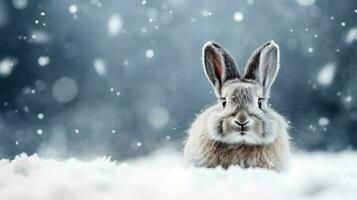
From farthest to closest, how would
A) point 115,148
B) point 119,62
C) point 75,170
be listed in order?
point 119,62 < point 115,148 < point 75,170

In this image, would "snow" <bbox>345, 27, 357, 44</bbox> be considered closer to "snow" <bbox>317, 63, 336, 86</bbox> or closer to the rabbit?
"snow" <bbox>317, 63, 336, 86</bbox>

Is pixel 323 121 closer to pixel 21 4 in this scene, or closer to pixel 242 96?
pixel 242 96

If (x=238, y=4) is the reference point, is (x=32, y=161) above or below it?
below

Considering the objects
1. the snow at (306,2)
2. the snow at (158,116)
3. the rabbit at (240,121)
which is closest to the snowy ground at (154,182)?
the rabbit at (240,121)

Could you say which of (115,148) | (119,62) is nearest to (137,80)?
(119,62)

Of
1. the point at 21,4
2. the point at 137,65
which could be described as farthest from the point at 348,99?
the point at 21,4

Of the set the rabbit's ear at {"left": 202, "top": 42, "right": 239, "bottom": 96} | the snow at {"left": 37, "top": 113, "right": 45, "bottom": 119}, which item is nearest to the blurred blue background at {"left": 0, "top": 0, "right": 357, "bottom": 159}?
the snow at {"left": 37, "top": 113, "right": 45, "bottom": 119}

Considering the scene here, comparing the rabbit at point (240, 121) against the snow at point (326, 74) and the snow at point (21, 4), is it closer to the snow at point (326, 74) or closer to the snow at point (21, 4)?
the snow at point (326, 74)

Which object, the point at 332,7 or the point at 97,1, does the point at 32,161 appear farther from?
the point at 332,7
